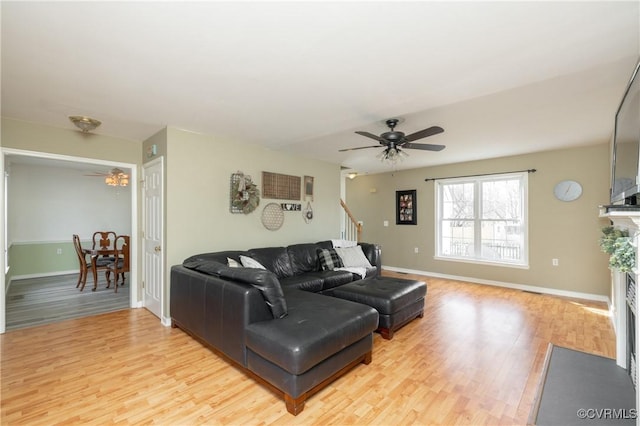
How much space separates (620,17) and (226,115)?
3038 mm

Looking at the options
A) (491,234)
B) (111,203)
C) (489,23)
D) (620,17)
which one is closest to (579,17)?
(620,17)

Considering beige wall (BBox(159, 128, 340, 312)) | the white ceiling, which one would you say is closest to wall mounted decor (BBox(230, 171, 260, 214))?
beige wall (BBox(159, 128, 340, 312))

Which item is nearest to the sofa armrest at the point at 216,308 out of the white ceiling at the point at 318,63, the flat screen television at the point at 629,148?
the white ceiling at the point at 318,63

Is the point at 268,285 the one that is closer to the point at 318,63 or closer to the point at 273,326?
the point at 273,326

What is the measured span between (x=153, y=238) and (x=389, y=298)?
3031mm

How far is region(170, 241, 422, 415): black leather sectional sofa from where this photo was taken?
1.90 m

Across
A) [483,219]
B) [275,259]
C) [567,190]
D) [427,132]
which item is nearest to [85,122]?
[275,259]

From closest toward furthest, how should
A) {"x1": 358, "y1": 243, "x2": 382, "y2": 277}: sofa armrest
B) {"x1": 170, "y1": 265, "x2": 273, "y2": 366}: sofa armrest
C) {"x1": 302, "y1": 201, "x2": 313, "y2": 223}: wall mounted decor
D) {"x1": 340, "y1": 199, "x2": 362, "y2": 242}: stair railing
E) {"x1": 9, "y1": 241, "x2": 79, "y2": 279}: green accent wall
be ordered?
{"x1": 170, "y1": 265, "x2": 273, "y2": 366}: sofa armrest
{"x1": 358, "y1": 243, "x2": 382, "y2": 277}: sofa armrest
{"x1": 302, "y1": 201, "x2": 313, "y2": 223}: wall mounted decor
{"x1": 9, "y1": 241, "x2": 79, "y2": 279}: green accent wall
{"x1": 340, "y1": 199, "x2": 362, "y2": 242}: stair railing

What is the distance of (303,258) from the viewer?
4465 mm

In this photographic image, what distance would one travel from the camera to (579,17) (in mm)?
1562

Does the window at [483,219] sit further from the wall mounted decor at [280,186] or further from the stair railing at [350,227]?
the wall mounted decor at [280,186]

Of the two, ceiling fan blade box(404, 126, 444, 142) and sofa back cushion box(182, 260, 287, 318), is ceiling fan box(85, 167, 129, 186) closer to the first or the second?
sofa back cushion box(182, 260, 287, 318)

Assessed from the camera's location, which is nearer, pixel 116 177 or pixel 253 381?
pixel 253 381

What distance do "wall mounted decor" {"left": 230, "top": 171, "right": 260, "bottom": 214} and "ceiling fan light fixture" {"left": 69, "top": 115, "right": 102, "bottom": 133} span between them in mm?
1610
